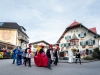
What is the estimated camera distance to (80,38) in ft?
118

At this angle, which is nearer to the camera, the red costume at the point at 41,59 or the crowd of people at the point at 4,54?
the red costume at the point at 41,59

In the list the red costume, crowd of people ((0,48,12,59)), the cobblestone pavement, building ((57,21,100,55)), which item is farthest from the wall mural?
the cobblestone pavement

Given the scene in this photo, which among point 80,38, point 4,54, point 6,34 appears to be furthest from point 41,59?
point 6,34

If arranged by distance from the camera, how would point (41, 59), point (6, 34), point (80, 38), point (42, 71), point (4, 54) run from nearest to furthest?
point (42, 71) → point (41, 59) → point (4, 54) → point (80, 38) → point (6, 34)

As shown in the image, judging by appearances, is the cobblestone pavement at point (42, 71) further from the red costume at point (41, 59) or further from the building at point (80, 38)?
the building at point (80, 38)

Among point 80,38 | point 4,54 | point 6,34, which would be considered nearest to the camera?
point 4,54

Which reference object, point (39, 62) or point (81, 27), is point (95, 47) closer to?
point (81, 27)

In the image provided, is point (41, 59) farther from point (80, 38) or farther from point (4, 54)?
point (80, 38)

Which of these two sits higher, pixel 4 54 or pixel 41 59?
pixel 41 59

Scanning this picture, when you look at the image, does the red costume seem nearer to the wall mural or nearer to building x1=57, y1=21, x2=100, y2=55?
building x1=57, y1=21, x2=100, y2=55

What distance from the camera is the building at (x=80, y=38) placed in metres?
32.5

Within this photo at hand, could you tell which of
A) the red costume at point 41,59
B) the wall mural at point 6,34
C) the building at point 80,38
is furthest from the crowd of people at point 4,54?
the wall mural at point 6,34

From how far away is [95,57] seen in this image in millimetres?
29000

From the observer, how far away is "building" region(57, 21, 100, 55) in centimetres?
3255
